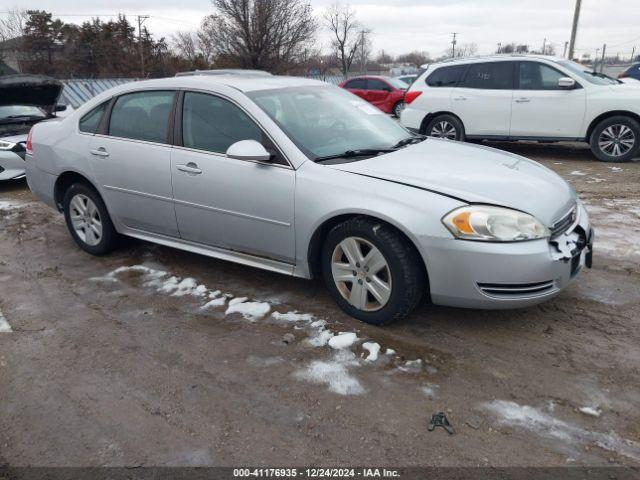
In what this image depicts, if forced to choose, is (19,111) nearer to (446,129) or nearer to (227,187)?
(227,187)

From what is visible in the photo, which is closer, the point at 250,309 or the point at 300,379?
the point at 300,379

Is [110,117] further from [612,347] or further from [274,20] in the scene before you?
[274,20]

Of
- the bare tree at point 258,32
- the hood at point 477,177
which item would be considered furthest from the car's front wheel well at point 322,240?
the bare tree at point 258,32

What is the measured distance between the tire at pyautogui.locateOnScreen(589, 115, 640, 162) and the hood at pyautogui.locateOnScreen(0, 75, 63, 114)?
8875mm

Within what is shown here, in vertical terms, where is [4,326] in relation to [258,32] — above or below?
below

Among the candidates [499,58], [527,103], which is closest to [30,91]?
[499,58]

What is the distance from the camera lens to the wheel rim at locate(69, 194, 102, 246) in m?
4.88

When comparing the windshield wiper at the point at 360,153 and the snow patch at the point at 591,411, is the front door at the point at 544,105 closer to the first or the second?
the windshield wiper at the point at 360,153

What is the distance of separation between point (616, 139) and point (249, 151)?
725cm

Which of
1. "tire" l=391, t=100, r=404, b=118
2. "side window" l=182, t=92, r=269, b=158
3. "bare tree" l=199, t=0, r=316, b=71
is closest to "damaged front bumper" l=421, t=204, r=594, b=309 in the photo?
"side window" l=182, t=92, r=269, b=158

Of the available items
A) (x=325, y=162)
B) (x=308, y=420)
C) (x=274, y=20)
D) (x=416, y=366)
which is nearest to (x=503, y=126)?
(x=325, y=162)

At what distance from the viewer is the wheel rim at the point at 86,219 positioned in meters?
4.88

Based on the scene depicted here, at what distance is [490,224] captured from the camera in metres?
3.04

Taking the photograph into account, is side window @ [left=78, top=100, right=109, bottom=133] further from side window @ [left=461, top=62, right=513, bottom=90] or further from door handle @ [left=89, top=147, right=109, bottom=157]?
side window @ [left=461, top=62, right=513, bottom=90]
